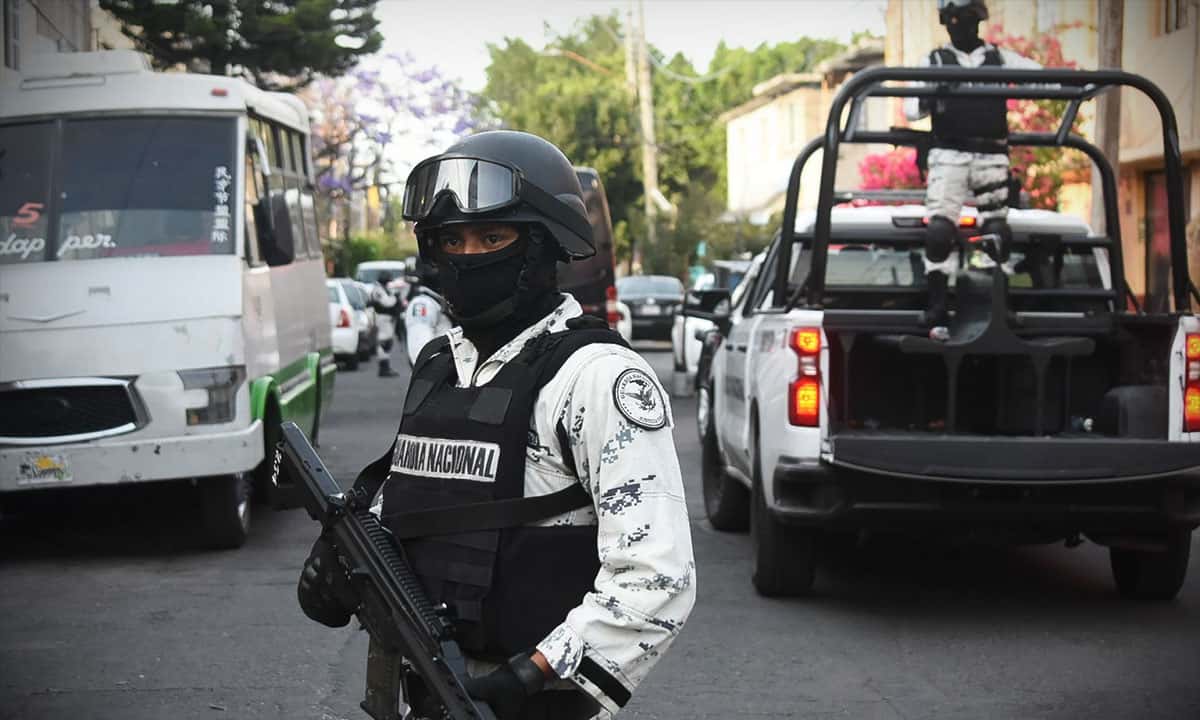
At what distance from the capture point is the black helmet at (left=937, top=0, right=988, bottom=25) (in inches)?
340

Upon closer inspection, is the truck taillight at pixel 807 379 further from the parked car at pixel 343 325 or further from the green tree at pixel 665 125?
the green tree at pixel 665 125

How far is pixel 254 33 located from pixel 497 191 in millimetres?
29511

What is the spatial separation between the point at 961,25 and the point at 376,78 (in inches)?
1804

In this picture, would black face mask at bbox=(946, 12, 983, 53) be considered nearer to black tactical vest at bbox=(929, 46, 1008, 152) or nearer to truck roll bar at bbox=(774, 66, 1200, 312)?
black tactical vest at bbox=(929, 46, 1008, 152)

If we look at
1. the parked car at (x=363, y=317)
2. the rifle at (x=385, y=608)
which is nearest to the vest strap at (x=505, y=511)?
the rifle at (x=385, y=608)

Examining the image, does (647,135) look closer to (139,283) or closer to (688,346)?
(688,346)

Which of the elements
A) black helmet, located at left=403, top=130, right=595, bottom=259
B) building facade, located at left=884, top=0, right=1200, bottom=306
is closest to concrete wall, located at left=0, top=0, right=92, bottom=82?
building facade, located at left=884, top=0, right=1200, bottom=306

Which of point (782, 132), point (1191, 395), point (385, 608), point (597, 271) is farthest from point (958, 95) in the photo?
point (782, 132)

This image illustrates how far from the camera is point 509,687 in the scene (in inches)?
103

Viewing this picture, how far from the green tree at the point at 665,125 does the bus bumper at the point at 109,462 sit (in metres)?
36.5

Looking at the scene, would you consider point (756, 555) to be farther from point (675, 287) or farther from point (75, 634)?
point (675, 287)

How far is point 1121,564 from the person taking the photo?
27.0ft

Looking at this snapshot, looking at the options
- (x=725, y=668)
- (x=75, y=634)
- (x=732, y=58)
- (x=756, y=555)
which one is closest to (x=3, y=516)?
(x=75, y=634)

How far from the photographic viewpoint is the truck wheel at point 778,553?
7820 mm
